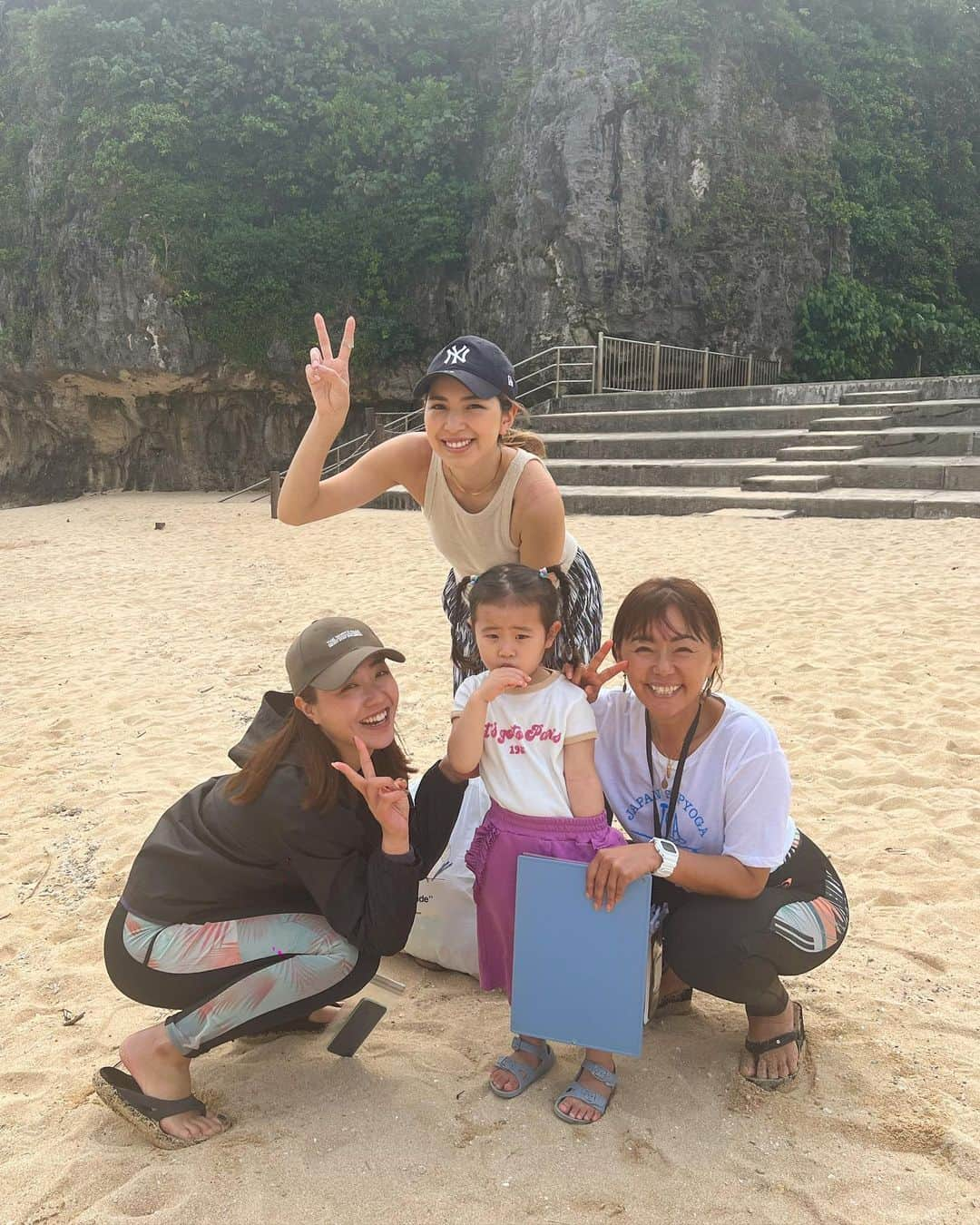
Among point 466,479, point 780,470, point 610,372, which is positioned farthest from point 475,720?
point 610,372

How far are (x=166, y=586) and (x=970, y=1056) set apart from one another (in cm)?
809

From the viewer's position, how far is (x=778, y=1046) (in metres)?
2.10

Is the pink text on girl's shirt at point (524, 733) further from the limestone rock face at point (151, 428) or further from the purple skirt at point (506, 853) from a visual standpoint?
the limestone rock face at point (151, 428)

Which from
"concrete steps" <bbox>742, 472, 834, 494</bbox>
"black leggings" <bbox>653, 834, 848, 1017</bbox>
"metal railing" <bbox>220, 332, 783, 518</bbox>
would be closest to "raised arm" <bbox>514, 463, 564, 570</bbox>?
"black leggings" <bbox>653, 834, 848, 1017</bbox>

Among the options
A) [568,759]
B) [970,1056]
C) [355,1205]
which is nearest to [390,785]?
[568,759]

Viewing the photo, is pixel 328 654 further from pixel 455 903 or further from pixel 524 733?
pixel 455 903

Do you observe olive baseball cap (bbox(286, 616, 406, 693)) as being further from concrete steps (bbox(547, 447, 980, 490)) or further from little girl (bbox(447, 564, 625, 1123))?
concrete steps (bbox(547, 447, 980, 490))

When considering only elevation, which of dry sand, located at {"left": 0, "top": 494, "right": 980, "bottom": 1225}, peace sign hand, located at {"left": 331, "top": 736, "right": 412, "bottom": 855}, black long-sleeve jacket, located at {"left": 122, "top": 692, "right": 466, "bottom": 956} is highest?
peace sign hand, located at {"left": 331, "top": 736, "right": 412, "bottom": 855}

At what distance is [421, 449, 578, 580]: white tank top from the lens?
235 centimetres

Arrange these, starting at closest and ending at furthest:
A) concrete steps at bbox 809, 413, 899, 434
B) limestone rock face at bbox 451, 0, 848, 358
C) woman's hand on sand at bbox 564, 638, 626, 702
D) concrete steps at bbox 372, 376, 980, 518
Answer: woman's hand on sand at bbox 564, 638, 626, 702, concrete steps at bbox 372, 376, 980, 518, concrete steps at bbox 809, 413, 899, 434, limestone rock face at bbox 451, 0, 848, 358

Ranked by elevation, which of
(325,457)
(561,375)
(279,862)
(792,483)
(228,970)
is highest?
(561,375)

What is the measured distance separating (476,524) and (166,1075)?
4.85 ft

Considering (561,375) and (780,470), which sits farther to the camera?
(561,375)

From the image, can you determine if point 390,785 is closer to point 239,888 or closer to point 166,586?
point 239,888
